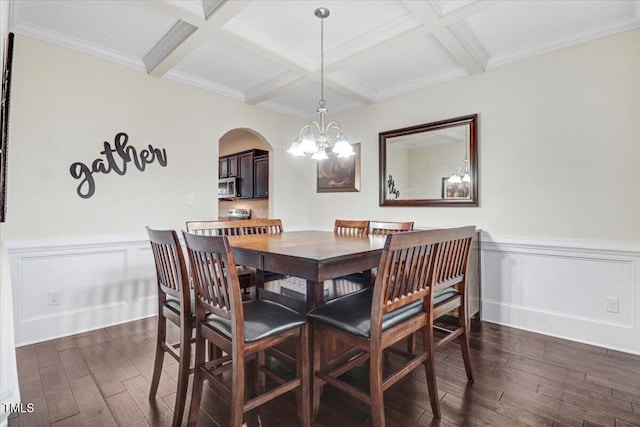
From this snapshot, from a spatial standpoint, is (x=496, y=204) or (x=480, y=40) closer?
(x=480, y=40)

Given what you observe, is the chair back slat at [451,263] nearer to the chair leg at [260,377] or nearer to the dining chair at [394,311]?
the dining chair at [394,311]

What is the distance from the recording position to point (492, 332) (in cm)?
275

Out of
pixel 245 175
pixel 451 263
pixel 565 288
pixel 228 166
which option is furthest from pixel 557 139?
pixel 228 166

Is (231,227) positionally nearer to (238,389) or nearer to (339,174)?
(238,389)

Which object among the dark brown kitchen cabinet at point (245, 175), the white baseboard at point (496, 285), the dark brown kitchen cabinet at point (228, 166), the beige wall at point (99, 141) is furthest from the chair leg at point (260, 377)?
the dark brown kitchen cabinet at point (228, 166)

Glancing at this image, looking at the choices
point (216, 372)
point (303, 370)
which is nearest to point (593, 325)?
point (303, 370)

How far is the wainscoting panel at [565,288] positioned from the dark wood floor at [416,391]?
184mm

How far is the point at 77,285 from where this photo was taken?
2.76 metres

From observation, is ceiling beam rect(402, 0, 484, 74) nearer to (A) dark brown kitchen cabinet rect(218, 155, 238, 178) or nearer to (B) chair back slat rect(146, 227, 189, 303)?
(B) chair back slat rect(146, 227, 189, 303)

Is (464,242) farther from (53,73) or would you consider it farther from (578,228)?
(53,73)

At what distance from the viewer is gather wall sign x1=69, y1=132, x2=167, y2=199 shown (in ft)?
9.03

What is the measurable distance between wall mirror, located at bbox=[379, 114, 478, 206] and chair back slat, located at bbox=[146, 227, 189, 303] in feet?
8.60

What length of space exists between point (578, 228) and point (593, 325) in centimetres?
76

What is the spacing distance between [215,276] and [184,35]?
6.70 feet
